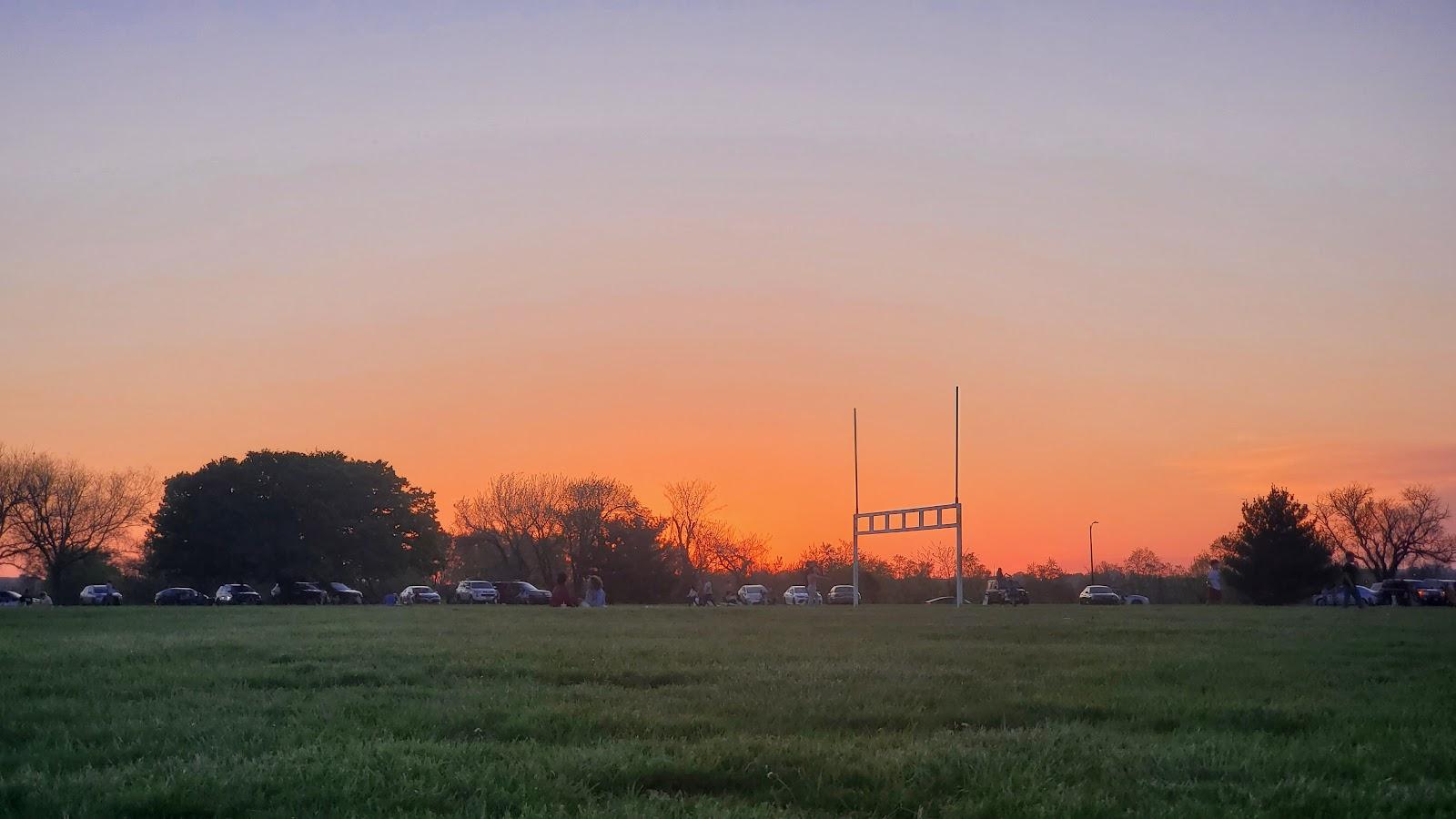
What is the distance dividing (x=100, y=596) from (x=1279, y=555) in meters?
72.5

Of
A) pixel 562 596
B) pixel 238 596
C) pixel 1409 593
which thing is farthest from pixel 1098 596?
pixel 238 596

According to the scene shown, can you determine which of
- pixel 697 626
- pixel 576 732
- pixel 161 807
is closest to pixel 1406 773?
pixel 576 732

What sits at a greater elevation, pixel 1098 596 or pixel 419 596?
pixel 1098 596

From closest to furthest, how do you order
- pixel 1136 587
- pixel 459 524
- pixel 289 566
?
pixel 289 566
pixel 1136 587
pixel 459 524

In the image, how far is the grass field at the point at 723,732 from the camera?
20.3ft

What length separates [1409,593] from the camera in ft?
206

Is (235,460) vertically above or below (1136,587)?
above

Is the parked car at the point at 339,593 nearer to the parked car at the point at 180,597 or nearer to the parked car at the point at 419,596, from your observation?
the parked car at the point at 419,596

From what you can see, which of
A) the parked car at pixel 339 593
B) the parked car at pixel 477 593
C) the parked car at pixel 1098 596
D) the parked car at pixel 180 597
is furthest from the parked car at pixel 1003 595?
the parked car at pixel 180 597

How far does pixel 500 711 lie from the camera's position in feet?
28.7

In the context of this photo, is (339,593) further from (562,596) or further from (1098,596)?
(1098,596)

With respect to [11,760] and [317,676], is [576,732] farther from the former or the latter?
[317,676]

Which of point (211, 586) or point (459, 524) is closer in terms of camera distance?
point (211, 586)

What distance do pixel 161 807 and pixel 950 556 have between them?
365ft
